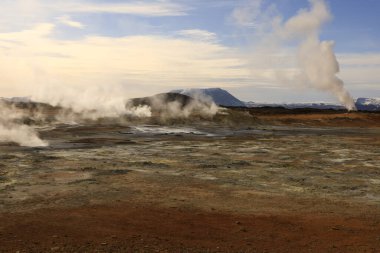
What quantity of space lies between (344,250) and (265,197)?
5.50m

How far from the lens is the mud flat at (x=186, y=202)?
34.5ft

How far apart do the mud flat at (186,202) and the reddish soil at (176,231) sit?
3 centimetres

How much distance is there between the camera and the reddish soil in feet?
33.2

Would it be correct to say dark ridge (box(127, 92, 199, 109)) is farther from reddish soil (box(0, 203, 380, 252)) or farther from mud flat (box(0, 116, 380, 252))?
reddish soil (box(0, 203, 380, 252))

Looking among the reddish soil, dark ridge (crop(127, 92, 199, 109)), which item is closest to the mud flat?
the reddish soil

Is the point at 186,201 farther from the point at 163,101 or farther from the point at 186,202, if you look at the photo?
the point at 163,101

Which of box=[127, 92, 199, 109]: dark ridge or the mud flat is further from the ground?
box=[127, 92, 199, 109]: dark ridge

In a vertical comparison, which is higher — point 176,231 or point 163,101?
point 163,101

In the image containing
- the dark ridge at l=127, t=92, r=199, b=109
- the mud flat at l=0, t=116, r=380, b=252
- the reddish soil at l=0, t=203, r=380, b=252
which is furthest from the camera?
the dark ridge at l=127, t=92, r=199, b=109

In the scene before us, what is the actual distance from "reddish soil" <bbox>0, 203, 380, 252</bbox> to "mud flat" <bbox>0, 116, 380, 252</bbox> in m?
0.03

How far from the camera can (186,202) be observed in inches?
571

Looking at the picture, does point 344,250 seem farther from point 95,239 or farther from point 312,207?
point 95,239

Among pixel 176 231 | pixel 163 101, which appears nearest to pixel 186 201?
pixel 176 231

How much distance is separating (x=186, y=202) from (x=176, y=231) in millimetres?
3226
